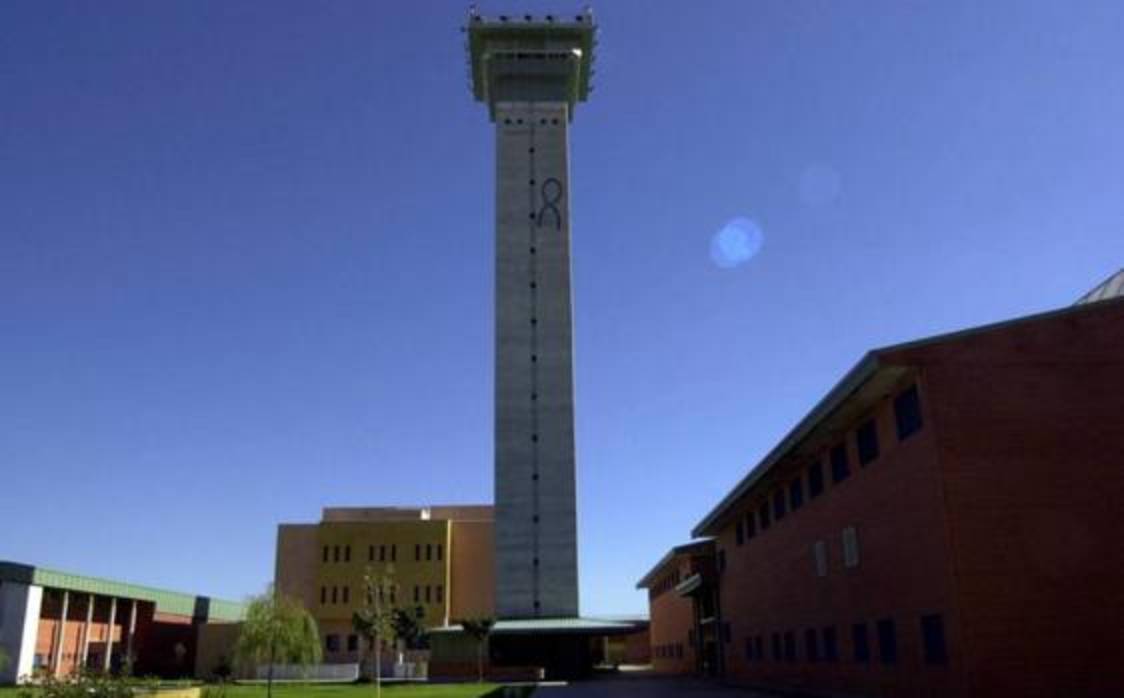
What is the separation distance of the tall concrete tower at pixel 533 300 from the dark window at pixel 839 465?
35.0m

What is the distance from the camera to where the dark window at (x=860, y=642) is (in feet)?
A: 87.9

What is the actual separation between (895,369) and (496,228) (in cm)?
4826

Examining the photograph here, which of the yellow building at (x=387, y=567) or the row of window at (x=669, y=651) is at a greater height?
the yellow building at (x=387, y=567)

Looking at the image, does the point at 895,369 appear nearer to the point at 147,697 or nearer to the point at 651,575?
the point at 147,697

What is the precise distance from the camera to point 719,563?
49562 millimetres

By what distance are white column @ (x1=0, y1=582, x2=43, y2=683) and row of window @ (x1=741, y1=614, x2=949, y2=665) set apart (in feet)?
131

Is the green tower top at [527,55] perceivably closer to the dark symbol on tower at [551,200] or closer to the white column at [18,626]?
the dark symbol on tower at [551,200]

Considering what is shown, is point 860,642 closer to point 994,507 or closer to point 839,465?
point 839,465

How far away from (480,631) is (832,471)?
34.4 metres

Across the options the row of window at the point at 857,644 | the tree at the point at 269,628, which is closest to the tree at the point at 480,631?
the tree at the point at 269,628

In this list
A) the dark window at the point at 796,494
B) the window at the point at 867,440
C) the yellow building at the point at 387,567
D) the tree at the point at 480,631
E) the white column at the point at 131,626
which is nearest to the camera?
the window at the point at 867,440

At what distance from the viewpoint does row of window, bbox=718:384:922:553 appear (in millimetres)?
23547

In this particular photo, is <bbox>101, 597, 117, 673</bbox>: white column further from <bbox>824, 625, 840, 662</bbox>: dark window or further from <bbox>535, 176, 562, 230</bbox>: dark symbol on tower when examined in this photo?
<bbox>824, 625, 840, 662</bbox>: dark window

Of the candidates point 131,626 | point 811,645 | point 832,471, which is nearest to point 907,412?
point 832,471
